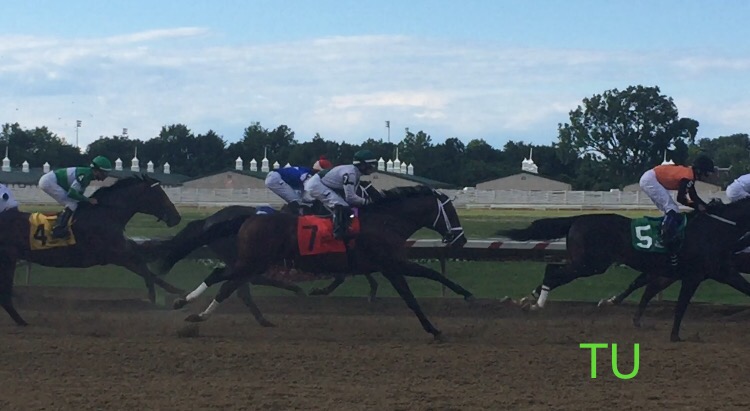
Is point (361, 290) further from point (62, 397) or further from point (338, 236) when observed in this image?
point (62, 397)

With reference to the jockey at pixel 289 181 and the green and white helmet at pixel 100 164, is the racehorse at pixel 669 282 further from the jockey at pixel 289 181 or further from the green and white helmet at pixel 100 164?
the green and white helmet at pixel 100 164

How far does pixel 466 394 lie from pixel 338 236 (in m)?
3.15

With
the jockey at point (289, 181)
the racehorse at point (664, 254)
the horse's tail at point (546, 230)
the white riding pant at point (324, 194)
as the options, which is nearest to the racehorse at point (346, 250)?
the white riding pant at point (324, 194)

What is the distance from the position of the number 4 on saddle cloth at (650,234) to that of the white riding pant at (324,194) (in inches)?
111

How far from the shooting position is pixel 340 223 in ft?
31.8

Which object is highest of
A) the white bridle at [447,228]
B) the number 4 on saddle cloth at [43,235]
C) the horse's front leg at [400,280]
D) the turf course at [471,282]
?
the white bridle at [447,228]

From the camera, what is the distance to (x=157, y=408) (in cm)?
626

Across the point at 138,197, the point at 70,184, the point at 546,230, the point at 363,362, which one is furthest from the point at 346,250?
the point at 70,184

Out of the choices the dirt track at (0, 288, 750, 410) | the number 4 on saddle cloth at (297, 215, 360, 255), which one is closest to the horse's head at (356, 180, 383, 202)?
the number 4 on saddle cloth at (297, 215, 360, 255)

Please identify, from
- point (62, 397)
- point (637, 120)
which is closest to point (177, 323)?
point (62, 397)

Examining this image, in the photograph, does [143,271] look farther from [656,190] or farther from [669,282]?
[669,282]

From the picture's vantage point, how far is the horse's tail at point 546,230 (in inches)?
424

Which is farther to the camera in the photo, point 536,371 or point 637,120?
point 637,120

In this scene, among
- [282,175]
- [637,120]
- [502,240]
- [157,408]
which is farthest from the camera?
[637,120]
